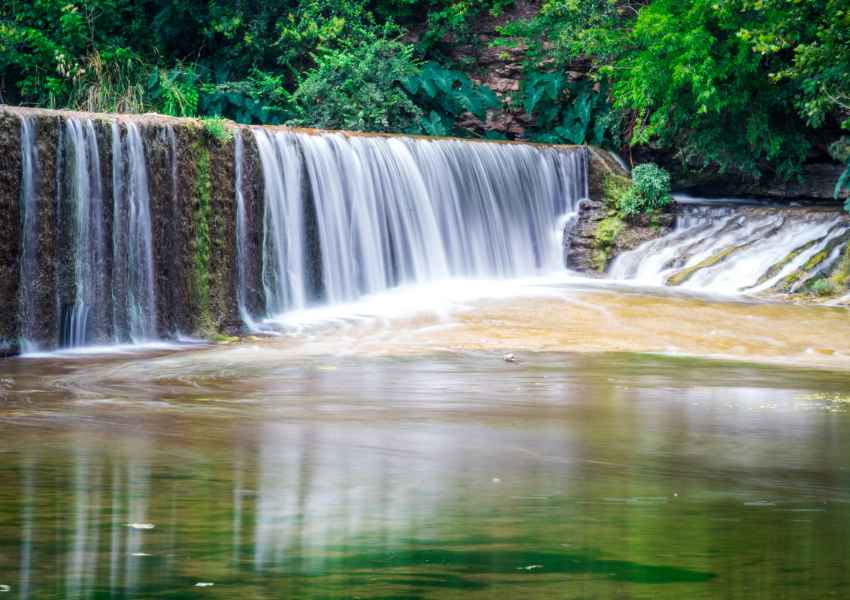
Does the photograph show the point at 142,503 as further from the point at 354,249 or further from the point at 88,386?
the point at 354,249

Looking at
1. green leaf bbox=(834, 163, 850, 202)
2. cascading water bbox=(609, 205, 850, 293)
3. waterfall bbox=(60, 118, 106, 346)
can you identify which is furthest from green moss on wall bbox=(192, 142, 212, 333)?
green leaf bbox=(834, 163, 850, 202)

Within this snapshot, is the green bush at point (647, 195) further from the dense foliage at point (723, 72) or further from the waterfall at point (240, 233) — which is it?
the waterfall at point (240, 233)

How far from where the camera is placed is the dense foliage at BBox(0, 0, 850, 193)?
Answer: 2033cm

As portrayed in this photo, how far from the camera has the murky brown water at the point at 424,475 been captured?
444 centimetres

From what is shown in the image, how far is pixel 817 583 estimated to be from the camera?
14.4 ft

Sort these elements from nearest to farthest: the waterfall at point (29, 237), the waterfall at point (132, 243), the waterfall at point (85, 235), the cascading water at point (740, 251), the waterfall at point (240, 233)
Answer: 1. the waterfall at point (29, 237)
2. the waterfall at point (85, 235)
3. the waterfall at point (132, 243)
4. the waterfall at point (240, 233)
5. the cascading water at point (740, 251)

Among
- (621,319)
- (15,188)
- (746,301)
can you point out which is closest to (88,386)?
(15,188)

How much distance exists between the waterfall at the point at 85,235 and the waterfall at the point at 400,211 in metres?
2.68

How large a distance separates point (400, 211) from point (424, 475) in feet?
41.1

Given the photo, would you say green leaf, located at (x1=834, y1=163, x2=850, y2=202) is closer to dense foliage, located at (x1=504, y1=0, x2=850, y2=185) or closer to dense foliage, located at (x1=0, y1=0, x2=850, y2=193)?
dense foliage, located at (x1=0, y1=0, x2=850, y2=193)

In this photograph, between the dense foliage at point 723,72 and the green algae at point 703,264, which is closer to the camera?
the dense foliage at point 723,72

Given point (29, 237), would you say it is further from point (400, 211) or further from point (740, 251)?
point (740, 251)

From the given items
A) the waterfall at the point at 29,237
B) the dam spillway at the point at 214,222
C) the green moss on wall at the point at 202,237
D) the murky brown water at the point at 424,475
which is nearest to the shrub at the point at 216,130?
the dam spillway at the point at 214,222

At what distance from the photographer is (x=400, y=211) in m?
18.8
